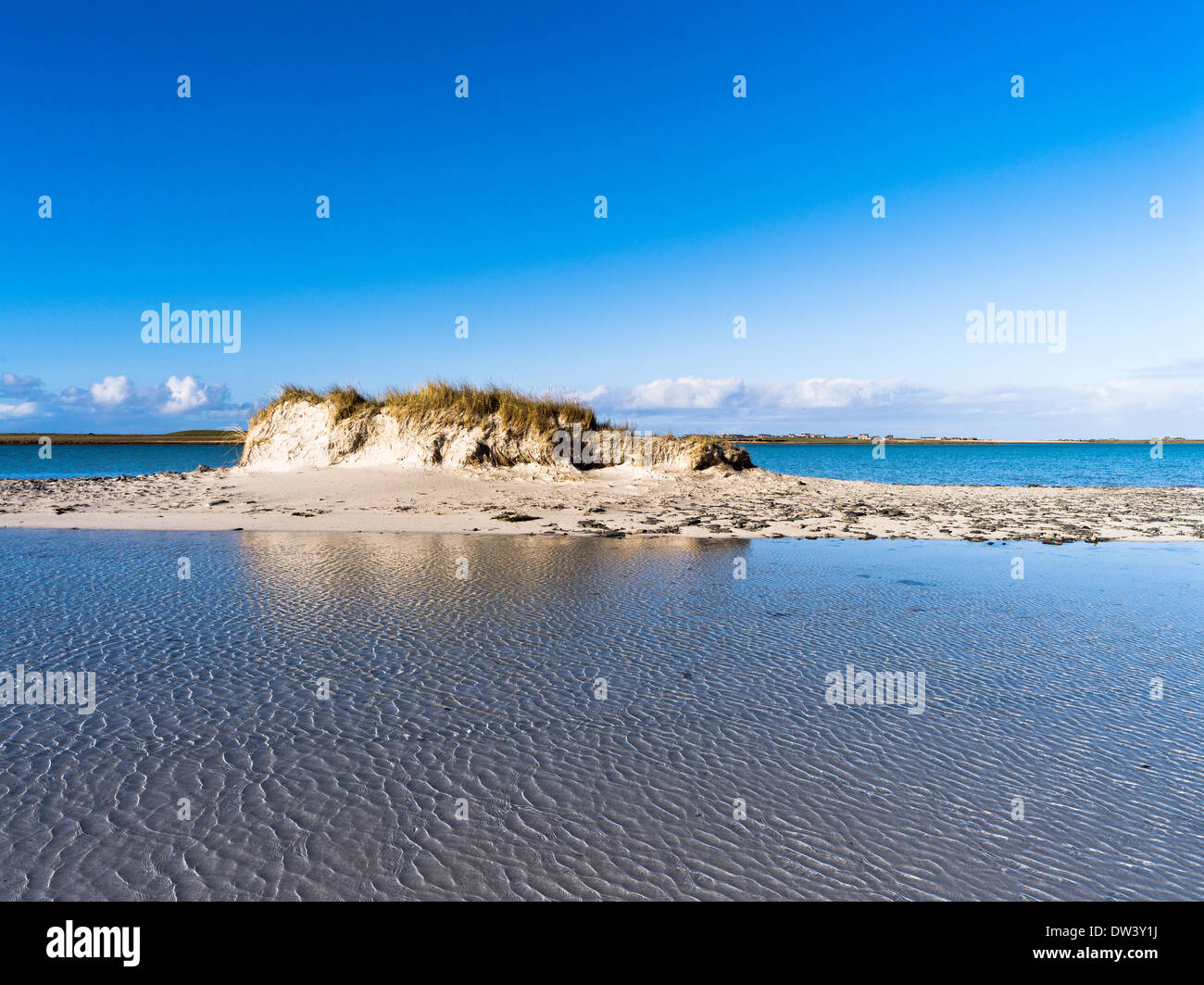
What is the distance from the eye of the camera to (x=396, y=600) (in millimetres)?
8344

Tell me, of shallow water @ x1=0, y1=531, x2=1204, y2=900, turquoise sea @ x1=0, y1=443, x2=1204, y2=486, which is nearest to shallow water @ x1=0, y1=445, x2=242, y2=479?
turquoise sea @ x1=0, y1=443, x2=1204, y2=486

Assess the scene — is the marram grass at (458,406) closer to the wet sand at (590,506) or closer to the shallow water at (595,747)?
the wet sand at (590,506)

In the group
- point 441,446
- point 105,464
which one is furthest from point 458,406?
point 105,464

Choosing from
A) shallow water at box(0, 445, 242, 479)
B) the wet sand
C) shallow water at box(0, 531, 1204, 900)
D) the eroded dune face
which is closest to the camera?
shallow water at box(0, 531, 1204, 900)

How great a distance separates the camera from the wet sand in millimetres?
15430

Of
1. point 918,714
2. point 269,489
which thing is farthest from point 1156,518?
point 269,489

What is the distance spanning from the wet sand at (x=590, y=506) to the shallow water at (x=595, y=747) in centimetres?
672

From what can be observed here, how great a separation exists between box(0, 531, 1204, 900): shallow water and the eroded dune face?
15256 millimetres

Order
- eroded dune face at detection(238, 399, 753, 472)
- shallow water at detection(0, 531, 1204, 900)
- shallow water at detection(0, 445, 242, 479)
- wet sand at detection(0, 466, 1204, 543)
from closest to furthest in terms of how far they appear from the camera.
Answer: shallow water at detection(0, 531, 1204, 900)
wet sand at detection(0, 466, 1204, 543)
eroded dune face at detection(238, 399, 753, 472)
shallow water at detection(0, 445, 242, 479)

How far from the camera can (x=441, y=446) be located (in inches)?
945

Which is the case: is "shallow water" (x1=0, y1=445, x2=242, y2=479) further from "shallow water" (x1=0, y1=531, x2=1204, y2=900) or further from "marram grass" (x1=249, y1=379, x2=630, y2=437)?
"shallow water" (x1=0, y1=531, x2=1204, y2=900)
